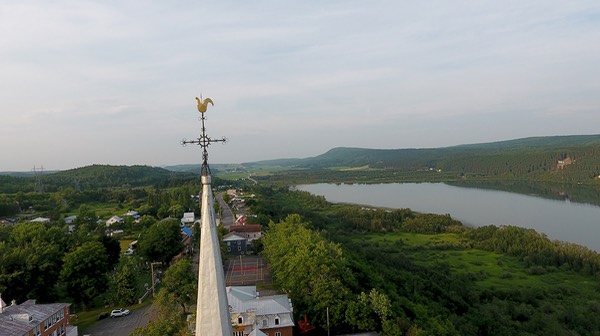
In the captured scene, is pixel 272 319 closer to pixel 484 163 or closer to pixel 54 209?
pixel 54 209

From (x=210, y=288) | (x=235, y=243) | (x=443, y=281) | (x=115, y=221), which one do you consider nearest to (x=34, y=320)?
(x=210, y=288)

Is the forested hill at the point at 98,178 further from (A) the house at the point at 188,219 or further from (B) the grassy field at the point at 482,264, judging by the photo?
(B) the grassy field at the point at 482,264

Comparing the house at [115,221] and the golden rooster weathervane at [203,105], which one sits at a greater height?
the golden rooster weathervane at [203,105]

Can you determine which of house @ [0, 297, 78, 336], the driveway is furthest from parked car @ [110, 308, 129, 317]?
house @ [0, 297, 78, 336]

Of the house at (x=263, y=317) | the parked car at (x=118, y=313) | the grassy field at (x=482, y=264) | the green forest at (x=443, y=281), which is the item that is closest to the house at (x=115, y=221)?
the green forest at (x=443, y=281)

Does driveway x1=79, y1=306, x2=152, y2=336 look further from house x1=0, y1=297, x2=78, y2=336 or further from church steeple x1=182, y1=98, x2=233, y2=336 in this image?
church steeple x1=182, y1=98, x2=233, y2=336
